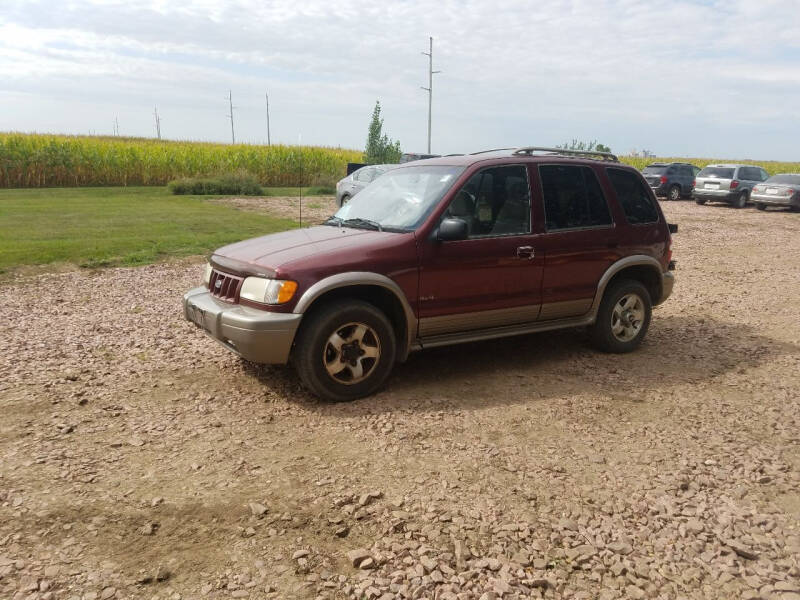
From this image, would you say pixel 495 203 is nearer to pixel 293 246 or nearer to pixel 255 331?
pixel 293 246

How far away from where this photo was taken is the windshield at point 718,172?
25.6 metres

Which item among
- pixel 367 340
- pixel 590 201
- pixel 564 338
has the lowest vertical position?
pixel 564 338

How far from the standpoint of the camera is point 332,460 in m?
4.02

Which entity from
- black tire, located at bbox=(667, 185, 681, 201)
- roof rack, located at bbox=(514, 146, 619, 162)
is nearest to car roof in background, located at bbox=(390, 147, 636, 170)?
roof rack, located at bbox=(514, 146, 619, 162)

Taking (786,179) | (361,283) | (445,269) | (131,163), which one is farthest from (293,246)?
(131,163)

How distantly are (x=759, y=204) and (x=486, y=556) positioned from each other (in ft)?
86.4

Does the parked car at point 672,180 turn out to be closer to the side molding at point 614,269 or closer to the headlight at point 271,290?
the side molding at point 614,269

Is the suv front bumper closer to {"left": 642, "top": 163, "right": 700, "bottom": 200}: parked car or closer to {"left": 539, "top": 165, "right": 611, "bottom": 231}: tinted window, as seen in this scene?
{"left": 539, "top": 165, "right": 611, "bottom": 231}: tinted window

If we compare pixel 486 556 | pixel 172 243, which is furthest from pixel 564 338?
pixel 172 243

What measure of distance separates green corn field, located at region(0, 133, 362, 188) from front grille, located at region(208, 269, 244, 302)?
21702mm

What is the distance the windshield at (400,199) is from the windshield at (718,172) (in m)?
23.6

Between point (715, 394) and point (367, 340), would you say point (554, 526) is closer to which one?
point (367, 340)

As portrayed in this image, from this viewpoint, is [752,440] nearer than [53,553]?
No

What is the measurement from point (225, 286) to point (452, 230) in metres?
1.80
